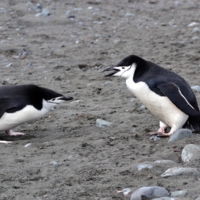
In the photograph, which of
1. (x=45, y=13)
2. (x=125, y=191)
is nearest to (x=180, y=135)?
(x=125, y=191)

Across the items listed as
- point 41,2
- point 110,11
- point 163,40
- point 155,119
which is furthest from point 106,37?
point 155,119

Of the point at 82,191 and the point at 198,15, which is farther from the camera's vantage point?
the point at 198,15

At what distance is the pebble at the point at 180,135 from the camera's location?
428 cm

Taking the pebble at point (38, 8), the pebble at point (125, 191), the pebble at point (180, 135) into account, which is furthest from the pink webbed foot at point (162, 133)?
the pebble at point (38, 8)

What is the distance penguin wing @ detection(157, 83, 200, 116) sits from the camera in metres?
4.36

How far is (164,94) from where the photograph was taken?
4426 mm

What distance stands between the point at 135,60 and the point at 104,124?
2.02 ft

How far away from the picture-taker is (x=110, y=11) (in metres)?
10.8

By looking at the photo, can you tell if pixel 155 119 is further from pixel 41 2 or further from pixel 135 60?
pixel 41 2

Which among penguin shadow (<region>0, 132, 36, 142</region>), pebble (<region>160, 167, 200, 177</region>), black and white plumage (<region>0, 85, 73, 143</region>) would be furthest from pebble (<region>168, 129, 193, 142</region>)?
penguin shadow (<region>0, 132, 36, 142</region>)

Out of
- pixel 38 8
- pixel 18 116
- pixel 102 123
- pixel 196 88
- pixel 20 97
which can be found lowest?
pixel 38 8

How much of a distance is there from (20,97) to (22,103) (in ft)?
0.22

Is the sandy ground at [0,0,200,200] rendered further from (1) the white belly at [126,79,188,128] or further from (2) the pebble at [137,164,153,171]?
(1) the white belly at [126,79,188,128]

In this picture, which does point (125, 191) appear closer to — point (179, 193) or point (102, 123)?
point (179, 193)
